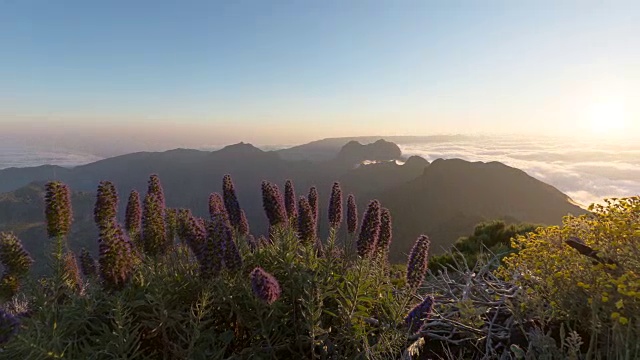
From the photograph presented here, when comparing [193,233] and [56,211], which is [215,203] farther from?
[56,211]

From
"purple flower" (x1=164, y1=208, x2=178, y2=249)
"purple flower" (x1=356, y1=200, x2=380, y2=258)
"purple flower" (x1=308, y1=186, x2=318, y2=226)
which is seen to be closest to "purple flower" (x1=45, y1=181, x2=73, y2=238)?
"purple flower" (x1=164, y1=208, x2=178, y2=249)

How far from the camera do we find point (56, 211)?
160 inches

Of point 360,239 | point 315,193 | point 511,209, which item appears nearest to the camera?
point 360,239

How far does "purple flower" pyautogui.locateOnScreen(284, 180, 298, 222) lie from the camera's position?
18.0 ft

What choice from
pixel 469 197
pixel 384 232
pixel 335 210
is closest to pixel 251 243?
pixel 335 210

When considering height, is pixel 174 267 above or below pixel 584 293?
above

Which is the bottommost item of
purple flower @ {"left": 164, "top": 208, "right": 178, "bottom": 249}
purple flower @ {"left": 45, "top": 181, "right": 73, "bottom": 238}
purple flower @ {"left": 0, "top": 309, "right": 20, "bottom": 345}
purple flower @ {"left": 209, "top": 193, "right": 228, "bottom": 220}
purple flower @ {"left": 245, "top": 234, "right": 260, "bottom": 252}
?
purple flower @ {"left": 245, "top": 234, "right": 260, "bottom": 252}

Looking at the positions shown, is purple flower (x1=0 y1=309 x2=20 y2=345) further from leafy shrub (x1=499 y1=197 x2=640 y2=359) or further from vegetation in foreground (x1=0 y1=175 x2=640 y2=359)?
leafy shrub (x1=499 y1=197 x2=640 y2=359)

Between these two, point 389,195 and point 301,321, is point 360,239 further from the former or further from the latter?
point 389,195

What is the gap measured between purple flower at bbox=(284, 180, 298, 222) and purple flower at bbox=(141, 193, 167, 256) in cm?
Answer: 198

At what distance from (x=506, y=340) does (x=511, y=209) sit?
132 metres

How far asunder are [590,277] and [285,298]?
3304 millimetres

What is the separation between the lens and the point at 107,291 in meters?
3.37

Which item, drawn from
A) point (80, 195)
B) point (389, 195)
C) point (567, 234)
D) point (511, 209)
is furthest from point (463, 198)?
point (80, 195)
